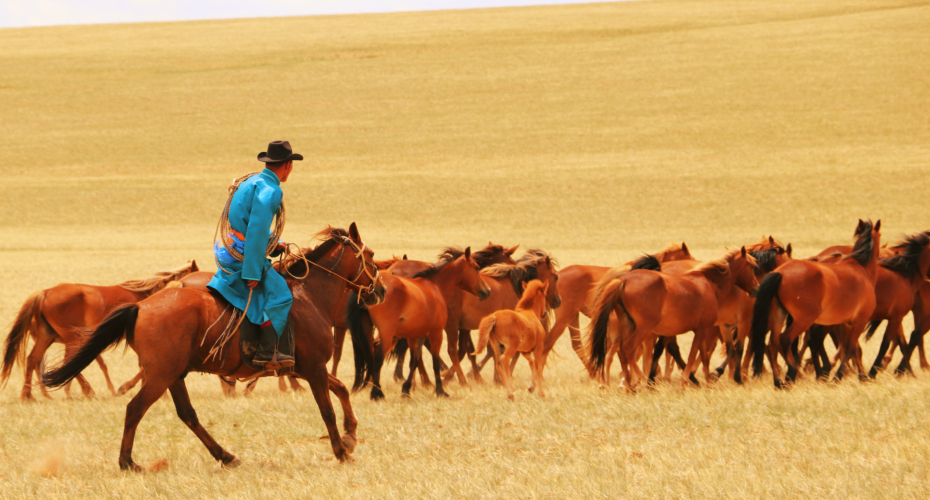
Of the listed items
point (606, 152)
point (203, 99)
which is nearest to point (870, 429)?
point (606, 152)

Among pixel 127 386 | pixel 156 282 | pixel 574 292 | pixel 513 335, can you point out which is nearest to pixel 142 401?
pixel 513 335

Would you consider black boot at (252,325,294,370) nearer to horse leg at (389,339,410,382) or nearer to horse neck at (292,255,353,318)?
horse neck at (292,255,353,318)

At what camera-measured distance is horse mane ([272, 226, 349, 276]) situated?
6.77 m

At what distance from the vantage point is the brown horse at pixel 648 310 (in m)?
9.67

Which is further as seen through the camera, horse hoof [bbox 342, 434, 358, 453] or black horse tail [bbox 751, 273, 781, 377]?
black horse tail [bbox 751, 273, 781, 377]

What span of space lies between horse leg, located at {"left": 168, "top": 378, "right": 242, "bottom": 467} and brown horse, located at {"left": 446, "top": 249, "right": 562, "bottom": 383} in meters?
5.46

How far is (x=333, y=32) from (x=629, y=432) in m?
61.0

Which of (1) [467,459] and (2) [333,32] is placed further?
(2) [333,32]

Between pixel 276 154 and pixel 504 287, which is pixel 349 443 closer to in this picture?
pixel 276 154

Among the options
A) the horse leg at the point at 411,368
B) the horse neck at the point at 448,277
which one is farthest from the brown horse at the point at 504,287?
the horse leg at the point at 411,368

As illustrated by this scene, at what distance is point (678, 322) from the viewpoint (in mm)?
Result: 9797

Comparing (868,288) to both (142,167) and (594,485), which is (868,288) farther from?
(142,167)

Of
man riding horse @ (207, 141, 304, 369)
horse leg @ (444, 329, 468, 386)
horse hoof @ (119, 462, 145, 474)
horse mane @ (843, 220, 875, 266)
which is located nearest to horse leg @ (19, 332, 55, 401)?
horse hoof @ (119, 462, 145, 474)

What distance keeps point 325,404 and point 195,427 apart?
101 cm
